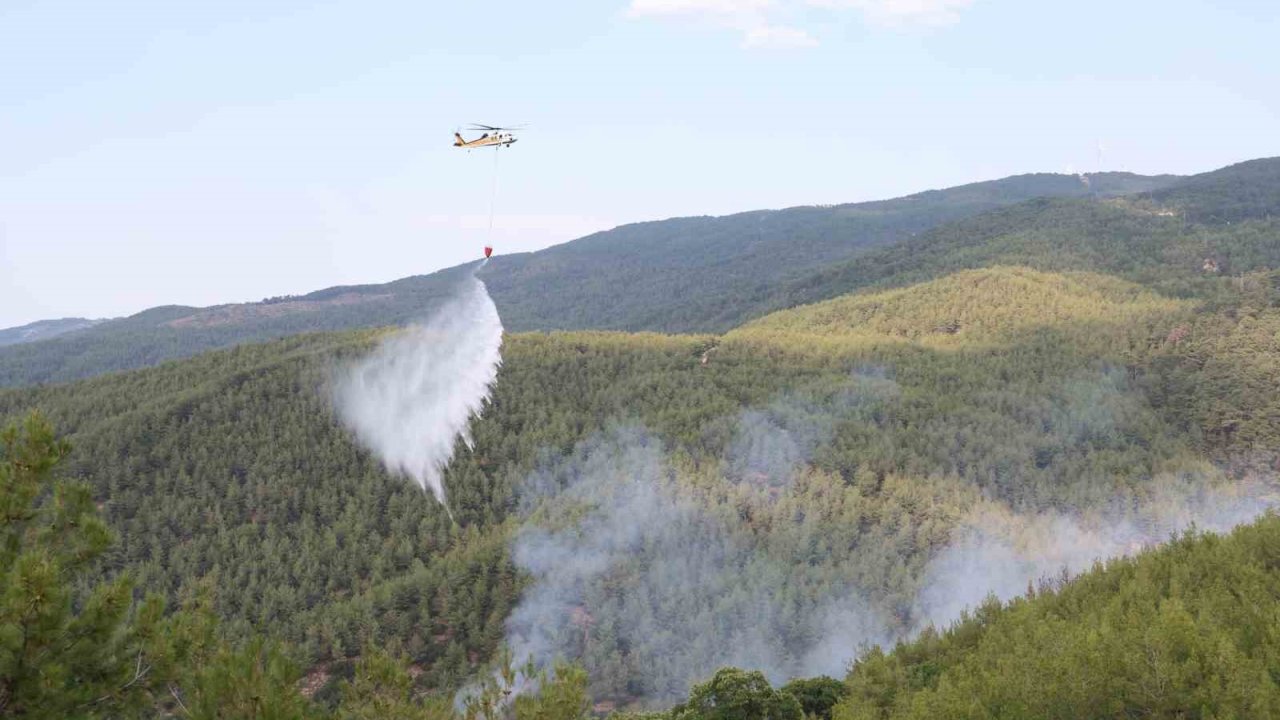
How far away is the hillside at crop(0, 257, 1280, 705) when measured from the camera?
292 ft

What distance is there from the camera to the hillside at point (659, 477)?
88.9 metres

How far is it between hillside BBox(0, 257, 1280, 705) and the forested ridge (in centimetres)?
42

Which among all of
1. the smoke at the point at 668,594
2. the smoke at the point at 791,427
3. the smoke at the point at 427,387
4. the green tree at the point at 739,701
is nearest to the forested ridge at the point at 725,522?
the green tree at the point at 739,701

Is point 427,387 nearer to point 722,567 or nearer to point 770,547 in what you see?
point 722,567

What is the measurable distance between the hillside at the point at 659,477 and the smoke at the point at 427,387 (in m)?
2.82

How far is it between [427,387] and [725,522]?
160 ft

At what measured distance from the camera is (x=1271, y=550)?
169 feet

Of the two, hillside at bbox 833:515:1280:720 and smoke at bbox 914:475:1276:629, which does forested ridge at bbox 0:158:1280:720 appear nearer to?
hillside at bbox 833:515:1280:720

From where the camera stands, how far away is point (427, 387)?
439 ft

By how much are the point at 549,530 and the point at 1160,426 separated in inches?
3562

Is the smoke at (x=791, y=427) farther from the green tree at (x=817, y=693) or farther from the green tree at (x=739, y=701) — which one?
the green tree at (x=739, y=701)

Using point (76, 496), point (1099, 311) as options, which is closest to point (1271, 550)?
point (76, 496)

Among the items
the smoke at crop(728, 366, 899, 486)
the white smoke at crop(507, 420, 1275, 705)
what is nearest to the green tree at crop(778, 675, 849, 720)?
the white smoke at crop(507, 420, 1275, 705)

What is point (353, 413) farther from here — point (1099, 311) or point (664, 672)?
point (1099, 311)
